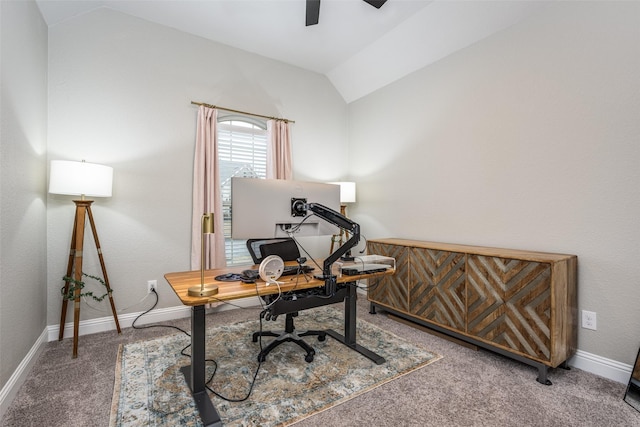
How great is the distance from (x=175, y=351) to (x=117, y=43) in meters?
2.90

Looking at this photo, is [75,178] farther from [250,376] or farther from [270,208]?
[250,376]

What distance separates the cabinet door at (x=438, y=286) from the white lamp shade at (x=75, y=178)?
2825 millimetres

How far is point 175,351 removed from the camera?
2.32 m

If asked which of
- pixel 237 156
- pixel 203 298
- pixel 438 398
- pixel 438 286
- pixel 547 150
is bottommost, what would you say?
pixel 438 398

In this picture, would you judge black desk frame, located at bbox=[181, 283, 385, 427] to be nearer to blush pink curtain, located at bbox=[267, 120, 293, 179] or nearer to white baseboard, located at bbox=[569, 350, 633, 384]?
white baseboard, located at bbox=[569, 350, 633, 384]

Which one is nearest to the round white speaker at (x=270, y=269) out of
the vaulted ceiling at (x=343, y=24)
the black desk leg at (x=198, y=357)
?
the black desk leg at (x=198, y=357)

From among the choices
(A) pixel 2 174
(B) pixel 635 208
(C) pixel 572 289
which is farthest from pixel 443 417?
(A) pixel 2 174

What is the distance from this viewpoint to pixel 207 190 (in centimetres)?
317

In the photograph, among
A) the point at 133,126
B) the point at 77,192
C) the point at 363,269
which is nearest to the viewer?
the point at 363,269

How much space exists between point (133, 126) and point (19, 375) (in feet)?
7.07

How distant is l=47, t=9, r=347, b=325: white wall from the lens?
2605mm

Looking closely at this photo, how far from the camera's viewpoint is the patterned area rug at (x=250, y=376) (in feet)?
5.28

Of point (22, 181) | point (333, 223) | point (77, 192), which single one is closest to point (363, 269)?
point (333, 223)

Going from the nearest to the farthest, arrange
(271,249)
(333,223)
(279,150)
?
(333,223) → (271,249) → (279,150)
